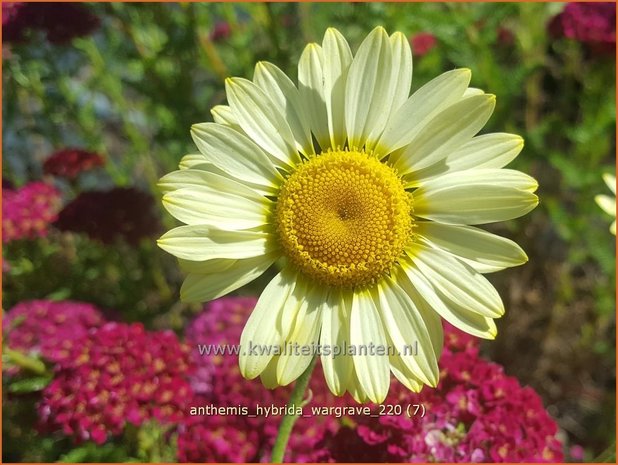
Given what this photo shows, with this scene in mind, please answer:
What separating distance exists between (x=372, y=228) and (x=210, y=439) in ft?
3.50

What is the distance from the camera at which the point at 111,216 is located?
3051 mm

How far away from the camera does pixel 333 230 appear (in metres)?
1.78

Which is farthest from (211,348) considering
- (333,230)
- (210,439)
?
(333,230)

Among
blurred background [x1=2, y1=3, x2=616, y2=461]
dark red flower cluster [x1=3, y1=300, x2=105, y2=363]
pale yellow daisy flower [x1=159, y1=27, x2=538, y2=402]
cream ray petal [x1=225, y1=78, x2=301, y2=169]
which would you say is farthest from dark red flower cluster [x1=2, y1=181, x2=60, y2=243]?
cream ray petal [x1=225, y1=78, x2=301, y2=169]

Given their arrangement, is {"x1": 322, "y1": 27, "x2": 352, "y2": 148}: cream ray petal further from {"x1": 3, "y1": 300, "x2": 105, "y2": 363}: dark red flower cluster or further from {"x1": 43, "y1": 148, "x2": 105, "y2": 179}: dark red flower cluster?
{"x1": 43, "y1": 148, "x2": 105, "y2": 179}: dark red flower cluster

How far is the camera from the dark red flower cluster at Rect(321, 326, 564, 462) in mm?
1984

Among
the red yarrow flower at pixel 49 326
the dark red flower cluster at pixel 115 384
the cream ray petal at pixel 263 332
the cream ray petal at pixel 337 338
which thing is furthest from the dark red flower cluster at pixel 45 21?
the cream ray petal at pixel 337 338

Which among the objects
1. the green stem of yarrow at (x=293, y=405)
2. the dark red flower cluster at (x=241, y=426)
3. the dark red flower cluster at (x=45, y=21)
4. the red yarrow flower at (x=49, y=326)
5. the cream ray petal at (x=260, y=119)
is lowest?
the dark red flower cluster at (x=241, y=426)

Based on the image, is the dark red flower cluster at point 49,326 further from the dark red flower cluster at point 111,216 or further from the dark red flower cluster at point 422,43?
the dark red flower cluster at point 422,43

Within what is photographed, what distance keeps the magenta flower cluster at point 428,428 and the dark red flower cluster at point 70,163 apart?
1537 millimetres

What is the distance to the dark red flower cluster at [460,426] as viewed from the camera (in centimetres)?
198

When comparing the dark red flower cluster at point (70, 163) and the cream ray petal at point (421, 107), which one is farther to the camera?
the dark red flower cluster at point (70, 163)

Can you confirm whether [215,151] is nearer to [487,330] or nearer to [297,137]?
[297,137]

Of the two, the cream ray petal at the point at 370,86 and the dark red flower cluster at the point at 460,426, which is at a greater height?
the cream ray petal at the point at 370,86
